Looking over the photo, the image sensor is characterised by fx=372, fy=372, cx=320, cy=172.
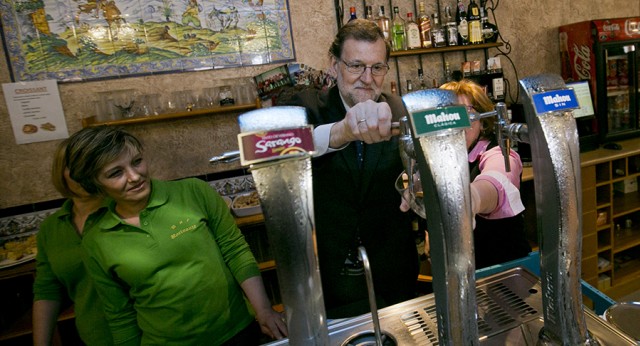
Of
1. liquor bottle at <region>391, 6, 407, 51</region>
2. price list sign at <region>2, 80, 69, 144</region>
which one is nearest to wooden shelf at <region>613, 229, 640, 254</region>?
liquor bottle at <region>391, 6, 407, 51</region>

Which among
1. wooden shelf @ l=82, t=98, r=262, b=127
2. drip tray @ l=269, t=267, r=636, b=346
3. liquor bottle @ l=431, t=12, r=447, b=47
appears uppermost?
liquor bottle @ l=431, t=12, r=447, b=47

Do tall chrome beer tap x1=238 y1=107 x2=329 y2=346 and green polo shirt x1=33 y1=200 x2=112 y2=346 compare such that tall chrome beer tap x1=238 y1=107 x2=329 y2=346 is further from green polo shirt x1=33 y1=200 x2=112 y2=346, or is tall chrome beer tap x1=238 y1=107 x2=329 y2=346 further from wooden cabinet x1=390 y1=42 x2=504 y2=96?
wooden cabinet x1=390 y1=42 x2=504 y2=96

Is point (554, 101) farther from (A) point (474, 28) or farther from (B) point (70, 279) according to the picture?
(A) point (474, 28)

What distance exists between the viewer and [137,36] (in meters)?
2.63

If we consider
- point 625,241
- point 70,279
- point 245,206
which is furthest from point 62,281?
point 625,241

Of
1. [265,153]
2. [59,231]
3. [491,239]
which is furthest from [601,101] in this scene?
[59,231]

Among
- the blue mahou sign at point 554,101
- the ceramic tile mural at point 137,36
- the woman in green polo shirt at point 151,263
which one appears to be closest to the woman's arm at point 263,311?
the woman in green polo shirt at point 151,263

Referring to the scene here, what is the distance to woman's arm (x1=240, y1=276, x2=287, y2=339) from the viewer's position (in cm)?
129

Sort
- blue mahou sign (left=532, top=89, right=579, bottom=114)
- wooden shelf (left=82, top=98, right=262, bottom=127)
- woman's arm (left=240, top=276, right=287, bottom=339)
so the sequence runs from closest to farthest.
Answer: blue mahou sign (left=532, top=89, right=579, bottom=114), woman's arm (left=240, top=276, right=287, bottom=339), wooden shelf (left=82, top=98, right=262, bottom=127)

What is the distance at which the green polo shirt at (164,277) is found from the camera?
135cm

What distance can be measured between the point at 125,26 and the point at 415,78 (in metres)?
2.29

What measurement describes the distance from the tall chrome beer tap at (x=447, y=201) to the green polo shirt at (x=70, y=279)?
1.52 metres

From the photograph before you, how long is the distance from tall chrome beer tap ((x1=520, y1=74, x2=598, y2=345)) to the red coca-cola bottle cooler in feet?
10.1

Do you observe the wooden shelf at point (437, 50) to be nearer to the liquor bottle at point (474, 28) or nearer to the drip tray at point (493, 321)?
the liquor bottle at point (474, 28)
